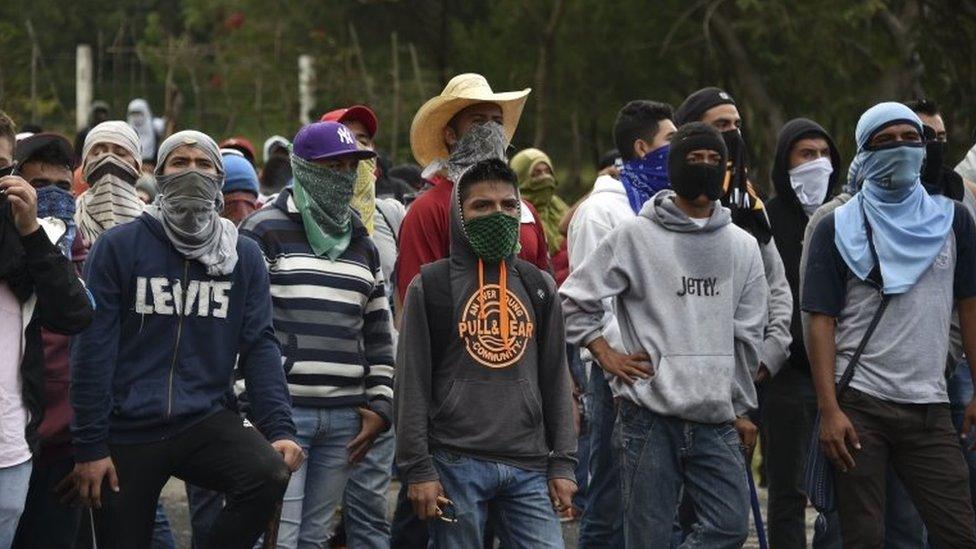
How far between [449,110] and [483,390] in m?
A: 1.55

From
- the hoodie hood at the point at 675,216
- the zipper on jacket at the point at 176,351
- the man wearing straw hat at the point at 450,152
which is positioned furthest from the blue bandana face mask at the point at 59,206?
the hoodie hood at the point at 675,216

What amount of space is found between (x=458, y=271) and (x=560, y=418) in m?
0.66

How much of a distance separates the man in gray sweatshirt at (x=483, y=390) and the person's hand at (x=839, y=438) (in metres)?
1.13

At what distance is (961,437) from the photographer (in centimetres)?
805

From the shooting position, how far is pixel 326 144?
777cm

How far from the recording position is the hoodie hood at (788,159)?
8.82 m

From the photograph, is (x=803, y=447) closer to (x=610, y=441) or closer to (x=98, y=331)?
(x=610, y=441)

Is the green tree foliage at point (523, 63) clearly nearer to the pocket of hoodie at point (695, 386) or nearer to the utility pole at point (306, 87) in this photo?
the utility pole at point (306, 87)

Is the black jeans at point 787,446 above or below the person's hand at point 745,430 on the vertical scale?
below

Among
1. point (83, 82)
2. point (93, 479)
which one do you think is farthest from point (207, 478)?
point (83, 82)

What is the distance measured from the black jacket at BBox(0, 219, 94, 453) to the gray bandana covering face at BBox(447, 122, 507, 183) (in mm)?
1856

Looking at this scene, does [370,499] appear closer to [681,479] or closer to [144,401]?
[681,479]

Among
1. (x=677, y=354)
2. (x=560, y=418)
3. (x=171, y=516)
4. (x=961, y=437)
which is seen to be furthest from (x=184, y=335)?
(x=171, y=516)

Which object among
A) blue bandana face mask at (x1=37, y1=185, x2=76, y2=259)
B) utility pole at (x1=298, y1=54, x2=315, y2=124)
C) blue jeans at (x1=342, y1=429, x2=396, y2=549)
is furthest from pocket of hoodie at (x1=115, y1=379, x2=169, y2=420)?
utility pole at (x1=298, y1=54, x2=315, y2=124)
